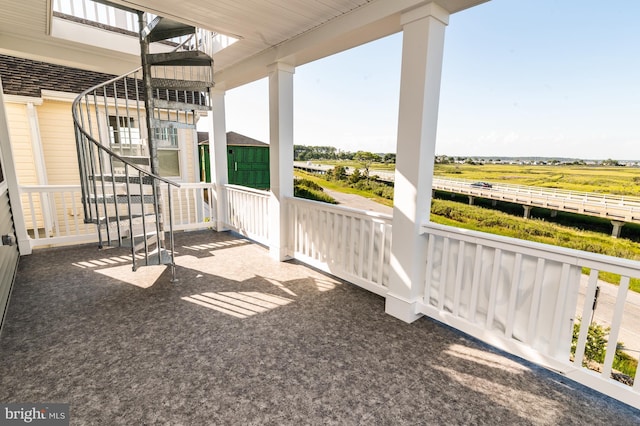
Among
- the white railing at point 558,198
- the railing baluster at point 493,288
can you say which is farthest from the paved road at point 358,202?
the railing baluster at point 493,288

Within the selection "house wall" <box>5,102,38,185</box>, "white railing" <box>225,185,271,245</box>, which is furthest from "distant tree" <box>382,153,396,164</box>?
"house wall" <box>5,102,38,185</box>

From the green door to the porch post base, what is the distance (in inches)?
284

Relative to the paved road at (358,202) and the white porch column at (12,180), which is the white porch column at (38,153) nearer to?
the white porch column at (12,180)

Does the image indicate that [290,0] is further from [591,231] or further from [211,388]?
[591,231]

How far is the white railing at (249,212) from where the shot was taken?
4.47m

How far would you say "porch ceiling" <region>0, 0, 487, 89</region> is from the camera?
2.44 meters

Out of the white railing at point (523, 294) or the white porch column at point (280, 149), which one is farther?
the white porch column at point (280, 149)

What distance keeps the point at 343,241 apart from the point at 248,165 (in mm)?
6544

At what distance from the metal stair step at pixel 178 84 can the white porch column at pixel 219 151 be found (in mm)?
1415

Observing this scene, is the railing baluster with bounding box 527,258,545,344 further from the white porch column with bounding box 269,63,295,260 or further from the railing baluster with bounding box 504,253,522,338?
the white porch column with bounding box 269,63,295,260

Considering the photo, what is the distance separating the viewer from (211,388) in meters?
1.75

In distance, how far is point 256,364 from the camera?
6.44ft

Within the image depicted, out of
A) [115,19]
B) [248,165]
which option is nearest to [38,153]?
[115,19]

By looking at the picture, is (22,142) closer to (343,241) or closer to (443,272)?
(343,241)
